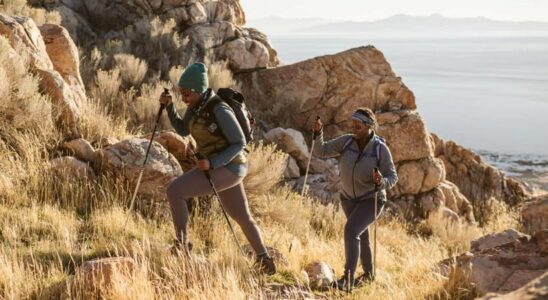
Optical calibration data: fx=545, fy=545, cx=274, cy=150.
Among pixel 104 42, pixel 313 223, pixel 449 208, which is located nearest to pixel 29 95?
pixel 313 223

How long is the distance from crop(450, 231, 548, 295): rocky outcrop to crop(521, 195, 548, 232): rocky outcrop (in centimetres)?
699

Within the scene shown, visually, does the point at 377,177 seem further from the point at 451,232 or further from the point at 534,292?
the point at 451,232

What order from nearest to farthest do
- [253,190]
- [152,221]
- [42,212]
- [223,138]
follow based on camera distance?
[223,138], [42,212], [152,221], [253,190]

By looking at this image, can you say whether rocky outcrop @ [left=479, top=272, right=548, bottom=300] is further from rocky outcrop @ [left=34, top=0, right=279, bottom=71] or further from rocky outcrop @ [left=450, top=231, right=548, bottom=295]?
rocky outcrop @ [left=34, top=0, right=279, bottom=71]

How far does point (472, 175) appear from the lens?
1736cm

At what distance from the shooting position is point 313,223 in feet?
31.9

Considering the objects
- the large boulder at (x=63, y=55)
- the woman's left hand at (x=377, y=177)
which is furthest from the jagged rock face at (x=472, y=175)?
the woman's left hand at (x=377, y=177)

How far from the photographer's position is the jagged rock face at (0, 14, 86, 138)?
813cm

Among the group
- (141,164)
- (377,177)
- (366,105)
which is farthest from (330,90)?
(377,177)

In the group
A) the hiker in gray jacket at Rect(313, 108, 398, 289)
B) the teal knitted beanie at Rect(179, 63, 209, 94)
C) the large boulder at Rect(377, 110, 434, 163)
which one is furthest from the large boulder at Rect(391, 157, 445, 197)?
the teal knitted beanie at Rect(179, 63, 209, 94)

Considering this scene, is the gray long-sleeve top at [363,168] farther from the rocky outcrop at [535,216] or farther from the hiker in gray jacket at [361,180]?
the rocky outcrop at [535,216]

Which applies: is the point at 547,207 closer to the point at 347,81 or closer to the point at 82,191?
the point at 347,81

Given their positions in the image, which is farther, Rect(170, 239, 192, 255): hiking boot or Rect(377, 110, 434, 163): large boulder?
Rect(377, 110, 434, 163): large boulder

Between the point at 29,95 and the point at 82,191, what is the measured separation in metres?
1.91
